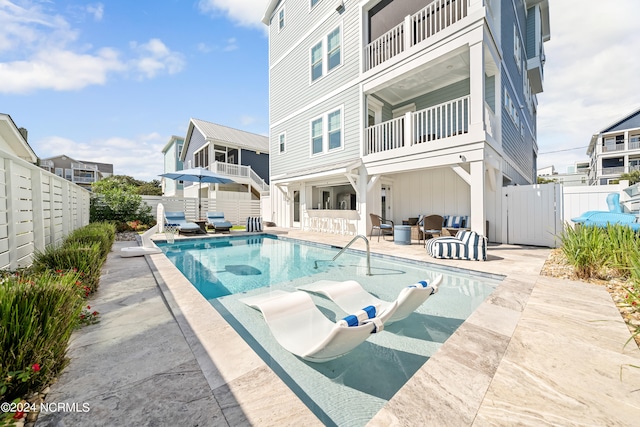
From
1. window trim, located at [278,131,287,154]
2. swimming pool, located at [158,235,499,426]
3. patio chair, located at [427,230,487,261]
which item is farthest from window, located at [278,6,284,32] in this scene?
patio chair, located at [427,230,487,261]

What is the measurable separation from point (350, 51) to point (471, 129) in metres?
6.10

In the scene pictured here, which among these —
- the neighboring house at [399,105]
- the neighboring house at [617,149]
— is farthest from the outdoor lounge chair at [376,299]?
the neighboring house at [617,149]

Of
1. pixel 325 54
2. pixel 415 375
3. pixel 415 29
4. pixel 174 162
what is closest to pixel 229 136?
pixel 174 162

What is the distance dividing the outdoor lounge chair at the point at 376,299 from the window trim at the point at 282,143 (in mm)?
10768

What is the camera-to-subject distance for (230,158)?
20938 millimetres

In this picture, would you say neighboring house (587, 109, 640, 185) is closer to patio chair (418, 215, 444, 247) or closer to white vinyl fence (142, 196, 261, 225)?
patio chair (418, 215, 444, 247)

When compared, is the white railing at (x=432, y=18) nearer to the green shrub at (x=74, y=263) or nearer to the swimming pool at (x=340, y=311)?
the swimming pool at (x=340, y=311)

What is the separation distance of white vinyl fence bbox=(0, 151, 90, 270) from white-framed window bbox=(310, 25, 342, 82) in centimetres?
1009

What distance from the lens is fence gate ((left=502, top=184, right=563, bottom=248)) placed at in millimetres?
7250

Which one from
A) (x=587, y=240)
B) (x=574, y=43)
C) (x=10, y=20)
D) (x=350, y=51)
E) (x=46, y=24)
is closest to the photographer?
(x=587, y=240)

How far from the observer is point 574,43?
16297 mm

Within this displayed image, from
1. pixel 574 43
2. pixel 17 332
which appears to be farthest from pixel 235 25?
pixel 574 43

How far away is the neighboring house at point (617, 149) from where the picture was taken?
2781 centimetres

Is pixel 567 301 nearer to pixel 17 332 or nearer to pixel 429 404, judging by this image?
pixel 429 404
